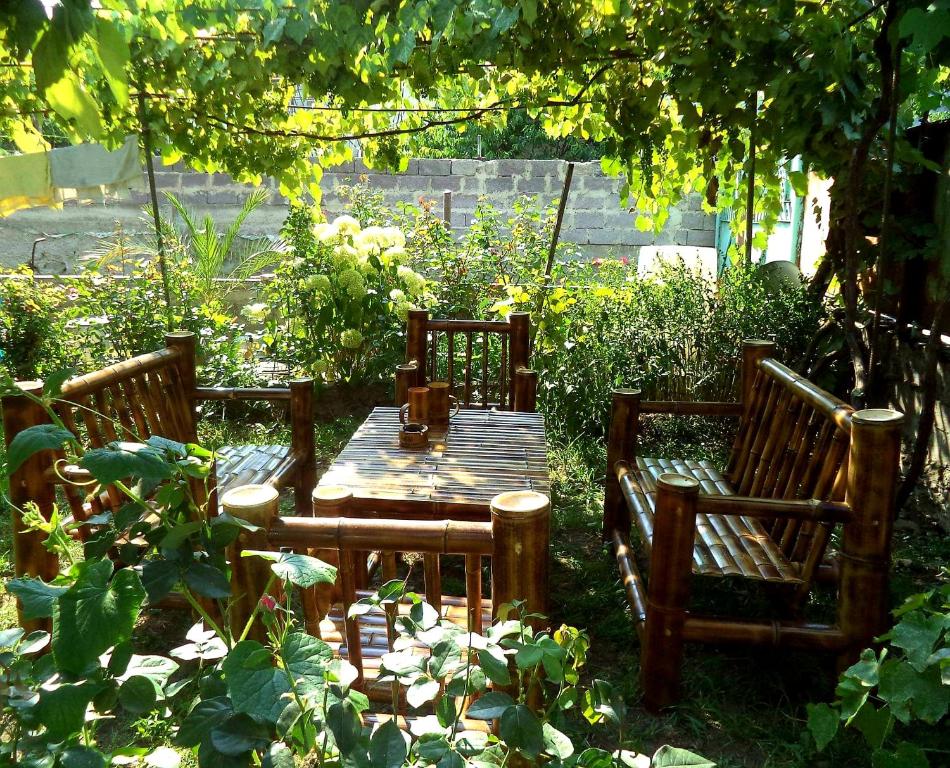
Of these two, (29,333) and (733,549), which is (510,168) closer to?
(29,333)

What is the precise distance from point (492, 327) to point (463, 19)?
1.57m

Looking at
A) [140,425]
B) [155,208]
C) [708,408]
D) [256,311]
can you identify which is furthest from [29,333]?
[708,408]

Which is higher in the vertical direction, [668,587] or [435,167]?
[435,167]

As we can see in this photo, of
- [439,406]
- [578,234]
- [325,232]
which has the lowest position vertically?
[439,406]

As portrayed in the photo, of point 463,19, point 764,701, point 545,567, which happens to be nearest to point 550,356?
point 463,19

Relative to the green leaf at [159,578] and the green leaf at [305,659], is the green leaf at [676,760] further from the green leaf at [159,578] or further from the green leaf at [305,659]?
the green leaf at [159,578]

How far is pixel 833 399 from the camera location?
7.79 feet

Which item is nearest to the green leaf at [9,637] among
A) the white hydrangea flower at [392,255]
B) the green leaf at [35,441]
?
the green leaf at [35,441]

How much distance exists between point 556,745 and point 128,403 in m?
2.36

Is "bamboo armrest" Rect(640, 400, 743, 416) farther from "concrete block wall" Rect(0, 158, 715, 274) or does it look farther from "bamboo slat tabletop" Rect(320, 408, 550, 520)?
"concrete block wall" Rect(0, 158, 715, 274)

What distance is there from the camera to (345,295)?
5.20m

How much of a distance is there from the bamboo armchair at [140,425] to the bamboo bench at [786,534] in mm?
1445

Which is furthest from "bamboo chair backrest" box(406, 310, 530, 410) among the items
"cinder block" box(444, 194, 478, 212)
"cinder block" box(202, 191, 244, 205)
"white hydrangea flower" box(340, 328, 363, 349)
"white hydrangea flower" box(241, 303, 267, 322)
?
"cinder block" box(202, 191, 244, 205)

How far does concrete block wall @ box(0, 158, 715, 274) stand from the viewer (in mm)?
8250
